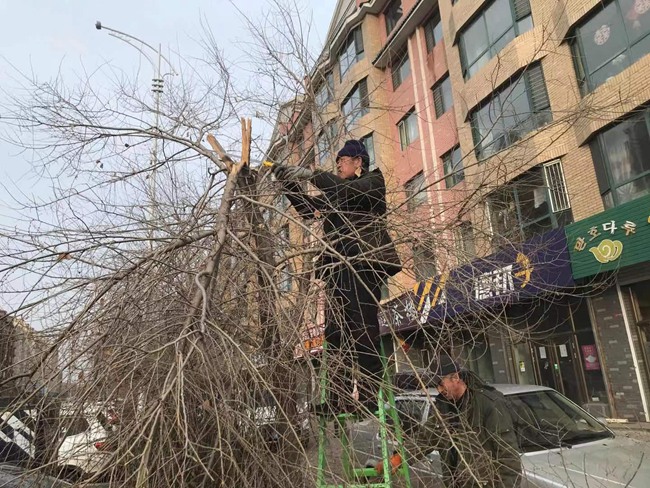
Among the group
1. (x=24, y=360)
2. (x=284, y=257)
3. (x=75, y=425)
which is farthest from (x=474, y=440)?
(x=24, y=360)

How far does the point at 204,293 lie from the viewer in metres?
2.45

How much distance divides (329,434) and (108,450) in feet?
3.69

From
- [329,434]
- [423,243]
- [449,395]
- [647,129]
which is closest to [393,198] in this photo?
[423,243]

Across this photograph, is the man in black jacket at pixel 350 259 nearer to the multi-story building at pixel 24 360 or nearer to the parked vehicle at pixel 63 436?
the parked vehicle at pixel 63 436

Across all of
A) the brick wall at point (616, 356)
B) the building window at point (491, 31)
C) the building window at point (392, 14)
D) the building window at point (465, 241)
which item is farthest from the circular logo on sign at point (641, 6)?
the building window at point (392, 14)

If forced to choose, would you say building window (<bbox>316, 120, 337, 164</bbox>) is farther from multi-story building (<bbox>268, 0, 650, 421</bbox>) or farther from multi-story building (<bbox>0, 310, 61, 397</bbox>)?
multi-story building (<bbox>0, 310, 61, 397</bbox>)

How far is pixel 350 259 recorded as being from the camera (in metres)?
2.93

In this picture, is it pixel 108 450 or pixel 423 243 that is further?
pixel 423 243

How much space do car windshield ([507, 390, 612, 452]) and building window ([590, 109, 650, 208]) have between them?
7395 millimetres

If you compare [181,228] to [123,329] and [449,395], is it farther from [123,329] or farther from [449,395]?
[449,395]

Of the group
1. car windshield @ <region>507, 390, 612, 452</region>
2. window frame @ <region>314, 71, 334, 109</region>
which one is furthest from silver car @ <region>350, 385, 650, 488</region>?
window frame @ <region>314, 71, 334, 109</region>

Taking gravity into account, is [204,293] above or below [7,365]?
above

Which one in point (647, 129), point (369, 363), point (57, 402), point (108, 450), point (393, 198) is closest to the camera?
point (108, 450)

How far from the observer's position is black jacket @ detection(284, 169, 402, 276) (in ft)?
11.1
